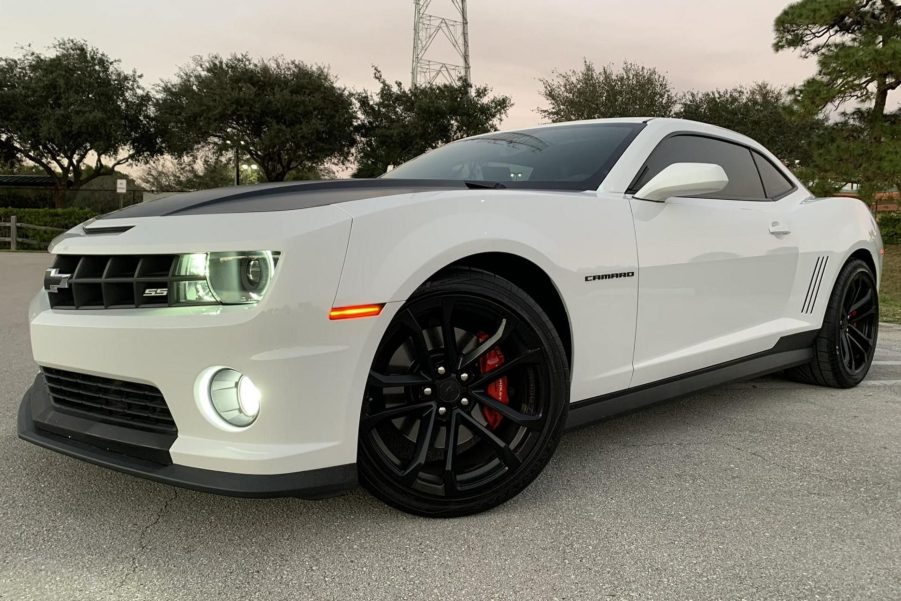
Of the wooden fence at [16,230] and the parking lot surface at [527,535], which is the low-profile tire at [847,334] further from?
the wooden fence at [16,230]

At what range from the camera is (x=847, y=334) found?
4082 mm

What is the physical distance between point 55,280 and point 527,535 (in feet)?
5.48

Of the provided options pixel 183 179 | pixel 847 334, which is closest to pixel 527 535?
pixel 847 334

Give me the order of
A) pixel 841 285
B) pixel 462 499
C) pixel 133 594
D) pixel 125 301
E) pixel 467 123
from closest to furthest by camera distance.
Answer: pixel 133 594
pixel 125 301
pixel 462 499
pixel 841 285
pixel 467 123

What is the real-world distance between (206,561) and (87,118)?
29646 mm

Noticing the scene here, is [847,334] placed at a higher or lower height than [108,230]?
lower

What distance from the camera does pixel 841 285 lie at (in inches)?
154

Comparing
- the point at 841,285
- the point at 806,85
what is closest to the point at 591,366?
the point at 841,285

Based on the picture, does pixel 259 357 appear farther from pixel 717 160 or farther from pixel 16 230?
pixel 16 230

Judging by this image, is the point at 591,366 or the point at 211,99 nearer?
the point at 591,366

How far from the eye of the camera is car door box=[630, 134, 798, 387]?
2701 millimetres

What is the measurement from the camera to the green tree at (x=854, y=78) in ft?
54.0

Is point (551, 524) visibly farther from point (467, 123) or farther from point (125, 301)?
point (467, 123)

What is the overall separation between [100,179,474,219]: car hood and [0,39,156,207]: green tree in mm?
28981
